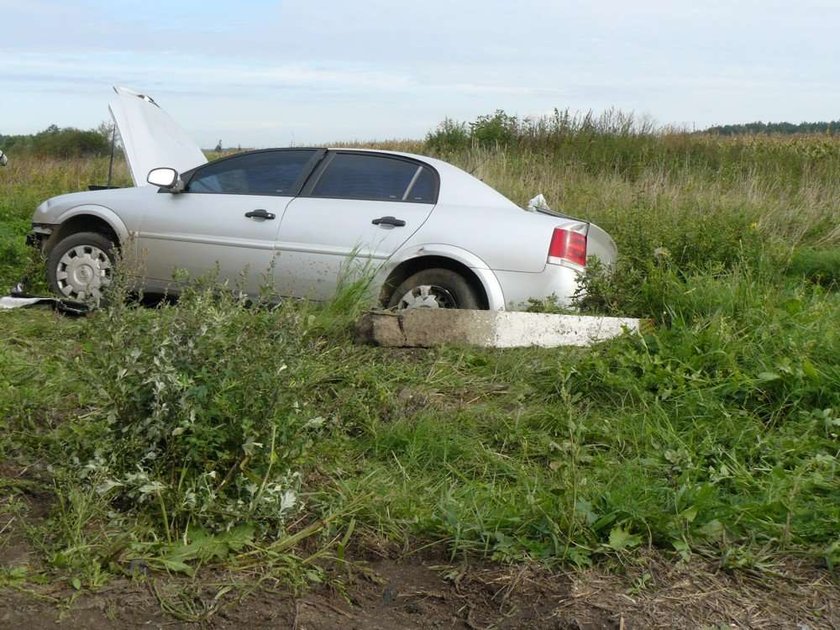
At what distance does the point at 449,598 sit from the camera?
315cm

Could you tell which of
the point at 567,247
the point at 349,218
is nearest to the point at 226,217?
the point at 349,218

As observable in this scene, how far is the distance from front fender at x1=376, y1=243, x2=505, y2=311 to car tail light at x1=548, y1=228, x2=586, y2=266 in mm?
447

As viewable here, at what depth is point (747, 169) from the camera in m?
15.1

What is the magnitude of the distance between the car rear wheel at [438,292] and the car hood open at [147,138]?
381 centimetres

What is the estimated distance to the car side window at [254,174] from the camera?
749cm

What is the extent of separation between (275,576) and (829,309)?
14.2 feet

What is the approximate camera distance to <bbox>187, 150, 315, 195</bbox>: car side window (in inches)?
295

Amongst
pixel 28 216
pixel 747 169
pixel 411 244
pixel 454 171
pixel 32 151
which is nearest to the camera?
pixel 411 244

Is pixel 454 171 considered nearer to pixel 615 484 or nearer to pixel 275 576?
pixel 615 484

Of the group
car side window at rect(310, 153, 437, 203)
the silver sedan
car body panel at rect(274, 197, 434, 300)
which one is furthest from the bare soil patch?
car side window at rect(310, 153, 437, 203)

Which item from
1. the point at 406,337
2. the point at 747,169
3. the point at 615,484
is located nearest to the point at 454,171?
the point at 406,337

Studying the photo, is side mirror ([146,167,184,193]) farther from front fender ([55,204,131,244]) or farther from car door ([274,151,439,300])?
car door ([274,151,439,300])

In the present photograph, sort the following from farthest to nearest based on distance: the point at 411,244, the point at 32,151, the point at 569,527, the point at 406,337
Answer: the point at 32,151
the point at 411,244
the point at 406,337
the point at 569,527

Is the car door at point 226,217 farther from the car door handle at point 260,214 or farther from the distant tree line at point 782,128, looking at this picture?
the distant tree line at point 782,128
